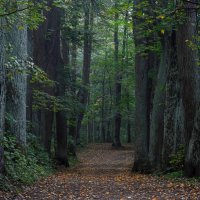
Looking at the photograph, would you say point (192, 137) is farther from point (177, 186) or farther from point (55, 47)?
point (55, 47)

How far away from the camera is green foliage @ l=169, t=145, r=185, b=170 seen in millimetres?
12185

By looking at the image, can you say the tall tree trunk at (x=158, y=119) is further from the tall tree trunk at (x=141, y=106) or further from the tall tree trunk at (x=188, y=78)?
the tall tree trunk at (x=188, y=78)

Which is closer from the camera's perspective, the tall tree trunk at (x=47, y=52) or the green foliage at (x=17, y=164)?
the green foliage at (x=17, y=164)

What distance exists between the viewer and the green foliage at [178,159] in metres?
12.2

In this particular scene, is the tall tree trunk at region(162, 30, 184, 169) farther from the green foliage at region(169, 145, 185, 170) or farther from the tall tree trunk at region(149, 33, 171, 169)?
the tall tree trunk at region(149, 33, 171, 169)

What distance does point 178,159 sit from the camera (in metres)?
12.3

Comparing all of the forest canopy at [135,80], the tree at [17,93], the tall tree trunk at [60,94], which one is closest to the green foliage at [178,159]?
the forest canopy at [135,80]

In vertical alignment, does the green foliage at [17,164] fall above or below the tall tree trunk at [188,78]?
below

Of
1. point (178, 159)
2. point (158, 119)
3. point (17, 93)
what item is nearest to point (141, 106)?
point (158, 119)

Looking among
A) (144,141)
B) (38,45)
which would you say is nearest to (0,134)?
(144,141)

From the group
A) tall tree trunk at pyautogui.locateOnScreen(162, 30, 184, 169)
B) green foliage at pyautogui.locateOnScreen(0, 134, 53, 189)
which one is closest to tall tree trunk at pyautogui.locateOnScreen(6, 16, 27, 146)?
green foliage at pyautogui.locateOnScreen(0, 134, 53, 189)

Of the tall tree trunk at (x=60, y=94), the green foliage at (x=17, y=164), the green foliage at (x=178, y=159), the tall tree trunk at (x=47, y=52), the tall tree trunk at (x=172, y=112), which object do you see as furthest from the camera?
the tall tree trunk at (x=60, y=94)

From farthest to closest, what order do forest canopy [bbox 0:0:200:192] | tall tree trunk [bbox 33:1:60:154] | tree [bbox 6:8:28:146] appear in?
tall tree trunk [bbox 33:1:60:154] < tree [bbox 6:8:28:146] < forest canopy [bbox 0:0:200:192]

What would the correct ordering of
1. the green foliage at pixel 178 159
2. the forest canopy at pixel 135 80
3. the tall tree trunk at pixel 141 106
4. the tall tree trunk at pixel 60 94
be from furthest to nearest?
the tall tree trunk at pixel 60 94 → the tall tree trunk at pixel 141 106 → the green foliage at pixel 178 159 → the forest canopy at pixel 135 80
